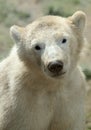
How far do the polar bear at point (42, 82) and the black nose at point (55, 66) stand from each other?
202mm

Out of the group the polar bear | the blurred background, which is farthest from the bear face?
the blurred background

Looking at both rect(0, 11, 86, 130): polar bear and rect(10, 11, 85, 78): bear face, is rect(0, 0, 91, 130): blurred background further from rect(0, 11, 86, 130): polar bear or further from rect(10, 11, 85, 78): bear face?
rect(10, 11, 85, 78): bear face

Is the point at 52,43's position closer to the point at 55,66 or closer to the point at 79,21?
the point at 55,66

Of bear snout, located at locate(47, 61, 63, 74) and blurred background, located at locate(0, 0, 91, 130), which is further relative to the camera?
blurred background, located at locate(0, 0, 91, 130)

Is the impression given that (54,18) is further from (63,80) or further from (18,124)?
(18,124)

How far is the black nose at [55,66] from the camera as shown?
6.46 m

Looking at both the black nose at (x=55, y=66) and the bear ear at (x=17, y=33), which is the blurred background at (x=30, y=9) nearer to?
the bear ear at (x=17, y=33)

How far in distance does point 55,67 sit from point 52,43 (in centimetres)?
35

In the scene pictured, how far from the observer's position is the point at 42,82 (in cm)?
720

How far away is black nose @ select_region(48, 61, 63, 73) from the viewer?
6457 millimetres

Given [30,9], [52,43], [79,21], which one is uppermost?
[30,9]

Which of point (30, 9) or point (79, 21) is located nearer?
point (79, 21)

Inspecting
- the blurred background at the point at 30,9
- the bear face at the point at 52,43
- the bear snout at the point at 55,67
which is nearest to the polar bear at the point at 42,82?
the bear face at the point at 52,43

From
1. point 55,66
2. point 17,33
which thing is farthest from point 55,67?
point 17,33
